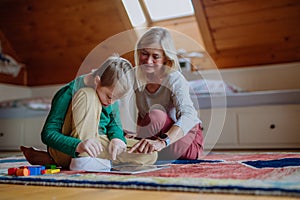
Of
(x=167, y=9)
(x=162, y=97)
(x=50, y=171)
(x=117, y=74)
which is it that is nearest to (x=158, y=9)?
(x=167, y=9)

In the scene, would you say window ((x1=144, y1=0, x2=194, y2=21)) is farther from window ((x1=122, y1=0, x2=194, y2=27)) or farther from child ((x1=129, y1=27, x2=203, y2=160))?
child ((x1=129, y1=27, x2=203, y2=160))

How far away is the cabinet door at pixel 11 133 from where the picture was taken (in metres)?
3.22

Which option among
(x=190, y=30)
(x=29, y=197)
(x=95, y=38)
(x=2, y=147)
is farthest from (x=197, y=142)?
(x=2, y=147)

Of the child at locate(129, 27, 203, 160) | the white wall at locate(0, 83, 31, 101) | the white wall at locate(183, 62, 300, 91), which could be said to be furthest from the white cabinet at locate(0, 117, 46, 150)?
the child at locate(129, 27, 203, 160)

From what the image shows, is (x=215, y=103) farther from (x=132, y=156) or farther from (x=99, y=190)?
(x=99, y=190)

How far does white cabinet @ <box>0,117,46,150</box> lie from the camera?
3.14 meters

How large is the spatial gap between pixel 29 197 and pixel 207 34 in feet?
7.98

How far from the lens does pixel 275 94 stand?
8.37 ft

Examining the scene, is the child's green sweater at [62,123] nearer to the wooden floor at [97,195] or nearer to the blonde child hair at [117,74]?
the blonde child hair at [117,74]

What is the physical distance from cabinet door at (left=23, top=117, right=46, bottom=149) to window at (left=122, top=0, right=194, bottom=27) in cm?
122

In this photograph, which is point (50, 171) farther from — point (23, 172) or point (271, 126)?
point (271, 126)

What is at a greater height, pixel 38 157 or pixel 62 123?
pixel 62 123

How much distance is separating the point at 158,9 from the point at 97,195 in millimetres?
2529

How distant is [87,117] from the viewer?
121cm
